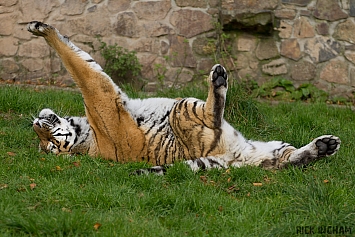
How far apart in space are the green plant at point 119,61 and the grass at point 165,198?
11.1ft

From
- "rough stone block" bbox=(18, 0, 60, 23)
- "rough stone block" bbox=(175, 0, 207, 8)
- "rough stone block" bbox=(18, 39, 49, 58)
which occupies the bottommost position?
"rough stone block" bbox=(18, 39, 49, 58)

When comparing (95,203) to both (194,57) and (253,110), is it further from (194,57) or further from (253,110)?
(194,57)

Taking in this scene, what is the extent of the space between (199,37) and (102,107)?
4.26m

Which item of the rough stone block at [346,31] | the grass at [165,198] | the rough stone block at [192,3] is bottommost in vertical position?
the grass at [165,198]

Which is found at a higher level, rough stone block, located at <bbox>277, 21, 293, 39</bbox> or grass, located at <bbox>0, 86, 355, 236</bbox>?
rough stone block, located at <bbox>277, 21, 293, 39</bbox>

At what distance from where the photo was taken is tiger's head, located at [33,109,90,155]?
249 inches

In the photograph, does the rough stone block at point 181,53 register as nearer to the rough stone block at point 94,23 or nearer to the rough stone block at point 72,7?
the rough stone block at point 94,23

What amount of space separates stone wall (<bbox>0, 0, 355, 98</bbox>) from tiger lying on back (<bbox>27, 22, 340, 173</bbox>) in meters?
3.57

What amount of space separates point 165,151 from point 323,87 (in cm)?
481

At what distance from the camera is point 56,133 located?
20.8 ft

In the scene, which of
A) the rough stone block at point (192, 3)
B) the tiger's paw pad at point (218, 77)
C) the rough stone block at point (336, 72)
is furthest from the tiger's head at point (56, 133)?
the rough stone block at point (336, 72)

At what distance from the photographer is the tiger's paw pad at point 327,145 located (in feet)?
18.9

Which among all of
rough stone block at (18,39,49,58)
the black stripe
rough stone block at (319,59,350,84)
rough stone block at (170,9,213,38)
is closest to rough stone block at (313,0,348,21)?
rough stone block at (319,59,350,84)

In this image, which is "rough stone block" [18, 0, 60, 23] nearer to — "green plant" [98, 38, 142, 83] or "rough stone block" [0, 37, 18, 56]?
"rough stone block" [0, 37, 18, 56]
